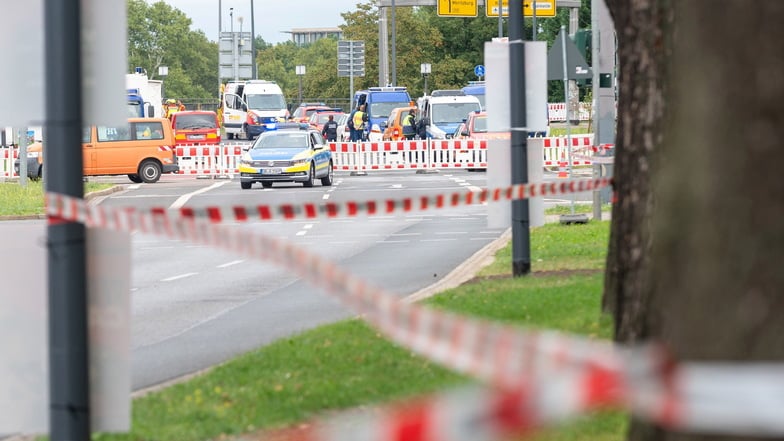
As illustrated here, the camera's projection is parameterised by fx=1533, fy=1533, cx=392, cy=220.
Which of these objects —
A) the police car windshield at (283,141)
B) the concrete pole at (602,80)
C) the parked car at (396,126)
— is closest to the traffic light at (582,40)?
the concrete pole at (602,80)

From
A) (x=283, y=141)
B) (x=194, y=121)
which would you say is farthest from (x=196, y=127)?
(x=283, y=141)

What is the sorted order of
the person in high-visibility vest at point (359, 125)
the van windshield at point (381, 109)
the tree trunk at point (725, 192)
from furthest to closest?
the van windshield at point (381, 109) < the person in high-visibility vest at point (359, 125) < the tree trunk at point (725, 192)

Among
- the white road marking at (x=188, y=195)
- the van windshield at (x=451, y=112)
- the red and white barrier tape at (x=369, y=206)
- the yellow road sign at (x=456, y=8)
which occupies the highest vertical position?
the yellow road sign at (x=456, y=8)

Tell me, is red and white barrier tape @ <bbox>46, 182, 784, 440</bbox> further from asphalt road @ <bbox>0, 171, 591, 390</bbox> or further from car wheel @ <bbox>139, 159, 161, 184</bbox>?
car wheel @ <bbox>139, 159, 161, 184</bbox>

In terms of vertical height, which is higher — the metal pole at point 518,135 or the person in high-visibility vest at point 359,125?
the person in high-visibility vest at point 359,125

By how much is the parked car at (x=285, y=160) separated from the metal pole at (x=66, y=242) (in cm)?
3169

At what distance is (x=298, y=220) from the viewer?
93.9ft

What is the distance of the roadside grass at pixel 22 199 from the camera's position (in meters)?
29.1

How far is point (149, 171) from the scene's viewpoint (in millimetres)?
42781

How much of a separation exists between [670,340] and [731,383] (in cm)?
72

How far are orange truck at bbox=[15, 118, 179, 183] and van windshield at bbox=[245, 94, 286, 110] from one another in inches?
1326

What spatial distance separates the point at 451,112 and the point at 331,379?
43.7 meters

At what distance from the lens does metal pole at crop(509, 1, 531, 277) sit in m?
14.4

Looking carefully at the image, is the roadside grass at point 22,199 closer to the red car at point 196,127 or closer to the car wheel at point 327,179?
the car wheel at point 327,179
